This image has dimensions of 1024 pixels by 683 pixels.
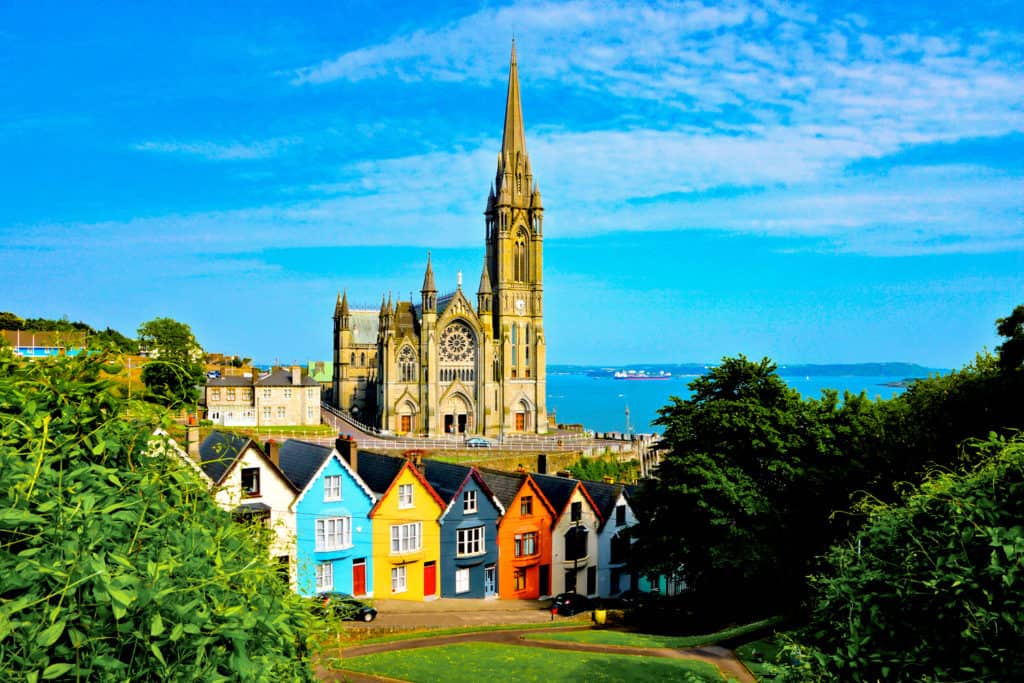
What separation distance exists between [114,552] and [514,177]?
311 ft

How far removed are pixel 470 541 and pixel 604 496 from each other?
8.28 meters

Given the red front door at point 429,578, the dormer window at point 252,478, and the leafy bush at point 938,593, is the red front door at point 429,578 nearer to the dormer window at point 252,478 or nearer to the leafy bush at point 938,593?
the dormer window at point 252,478

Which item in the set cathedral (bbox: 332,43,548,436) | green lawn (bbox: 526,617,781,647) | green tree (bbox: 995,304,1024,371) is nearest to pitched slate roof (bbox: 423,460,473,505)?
green lawn (bbox: 526,617,781,647)

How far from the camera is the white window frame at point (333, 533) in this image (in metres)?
30.5

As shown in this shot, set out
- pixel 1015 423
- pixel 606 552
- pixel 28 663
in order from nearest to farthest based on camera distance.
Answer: pixel 28 663 < pixel 1015 423 < pixel 606 552

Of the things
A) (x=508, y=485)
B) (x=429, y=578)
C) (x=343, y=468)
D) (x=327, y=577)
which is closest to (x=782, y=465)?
(x=508, y=485)

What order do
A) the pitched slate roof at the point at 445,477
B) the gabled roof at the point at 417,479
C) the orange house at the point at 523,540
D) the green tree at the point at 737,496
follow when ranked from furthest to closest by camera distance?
the orange house at the point at 523,540, the pitched slate roof at the point at 445,477, the gabled roof at the point at 417,479, the green tree at the point at 737,496

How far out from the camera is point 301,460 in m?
32.2

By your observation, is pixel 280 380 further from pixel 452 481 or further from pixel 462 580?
pixel 462 580

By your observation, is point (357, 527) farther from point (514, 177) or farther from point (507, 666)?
point (514, 177)

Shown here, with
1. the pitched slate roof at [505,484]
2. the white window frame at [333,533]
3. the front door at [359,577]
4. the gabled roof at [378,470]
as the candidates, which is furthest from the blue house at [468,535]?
the white window frame at [333,533]

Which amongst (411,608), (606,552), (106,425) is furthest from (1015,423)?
(106,425)

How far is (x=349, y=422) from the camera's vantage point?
8788 cm

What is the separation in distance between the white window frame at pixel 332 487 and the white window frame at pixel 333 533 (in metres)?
0.86
